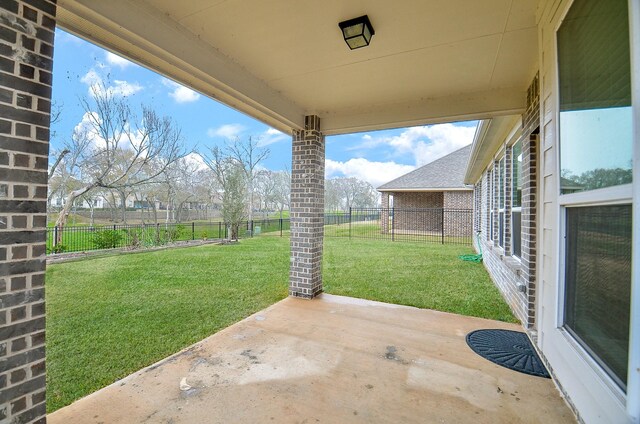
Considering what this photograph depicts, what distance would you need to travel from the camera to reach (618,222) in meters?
1.26

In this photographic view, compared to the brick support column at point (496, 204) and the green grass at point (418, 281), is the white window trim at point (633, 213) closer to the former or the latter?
the green grass at point (418, 281)

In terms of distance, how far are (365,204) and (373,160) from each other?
1775 cm

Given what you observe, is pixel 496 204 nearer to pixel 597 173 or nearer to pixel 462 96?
pixel 462 96

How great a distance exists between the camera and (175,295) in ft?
16.6

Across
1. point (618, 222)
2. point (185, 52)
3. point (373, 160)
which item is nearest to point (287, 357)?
point (618, 222)

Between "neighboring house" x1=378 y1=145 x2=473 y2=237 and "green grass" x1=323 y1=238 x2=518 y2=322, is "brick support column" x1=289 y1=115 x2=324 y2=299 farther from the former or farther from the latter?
"neighboring house" x1=378 y1=145 x2=473 y2=237

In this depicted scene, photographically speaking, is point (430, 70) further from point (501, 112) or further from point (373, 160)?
point (373, 160)

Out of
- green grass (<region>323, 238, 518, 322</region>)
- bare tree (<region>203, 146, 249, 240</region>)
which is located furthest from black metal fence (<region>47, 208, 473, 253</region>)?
green grass (<region>323, 238, 518, 322</region>)

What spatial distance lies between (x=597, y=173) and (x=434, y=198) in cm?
1670

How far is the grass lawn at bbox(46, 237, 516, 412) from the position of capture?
2875 mm

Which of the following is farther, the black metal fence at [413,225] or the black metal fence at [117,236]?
the black metal fence at [413,225]

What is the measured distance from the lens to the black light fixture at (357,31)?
7.57 ft

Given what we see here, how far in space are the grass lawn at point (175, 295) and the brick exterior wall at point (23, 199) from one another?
2.99ft

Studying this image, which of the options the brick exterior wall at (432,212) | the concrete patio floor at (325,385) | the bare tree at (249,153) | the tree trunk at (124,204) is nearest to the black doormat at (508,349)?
the concrete patio floor at (325,385)
